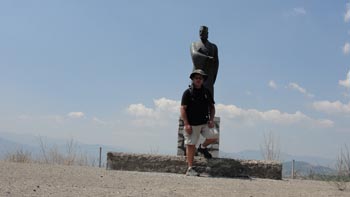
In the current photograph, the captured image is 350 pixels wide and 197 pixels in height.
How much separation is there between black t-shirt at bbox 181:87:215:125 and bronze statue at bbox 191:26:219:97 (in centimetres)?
150

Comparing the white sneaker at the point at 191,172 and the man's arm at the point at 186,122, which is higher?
the man's arm at the point at 186,122

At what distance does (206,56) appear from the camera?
8.88 meters

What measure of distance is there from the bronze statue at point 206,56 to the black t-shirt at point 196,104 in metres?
1.50

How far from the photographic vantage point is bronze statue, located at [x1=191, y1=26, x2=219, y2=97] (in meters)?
8.91

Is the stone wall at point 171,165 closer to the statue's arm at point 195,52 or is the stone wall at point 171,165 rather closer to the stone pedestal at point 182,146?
the stone pedestal at point 182,146

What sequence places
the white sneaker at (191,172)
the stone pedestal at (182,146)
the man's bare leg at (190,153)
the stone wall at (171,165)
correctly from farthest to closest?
the stone pedestal at (182,146)
the stone wall at (171,165)
the man's bare leg at (190,153)
the white sneaker at (191,172)

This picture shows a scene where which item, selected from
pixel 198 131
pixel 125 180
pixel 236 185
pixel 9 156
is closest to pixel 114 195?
pixel 125 180

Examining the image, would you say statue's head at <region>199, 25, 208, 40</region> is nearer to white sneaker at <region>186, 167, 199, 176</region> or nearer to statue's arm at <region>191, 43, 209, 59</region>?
statue's arm at <region>191, 43, 209, 59</region>

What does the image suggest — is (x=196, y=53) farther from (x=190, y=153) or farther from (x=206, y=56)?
(x=190, y=153)

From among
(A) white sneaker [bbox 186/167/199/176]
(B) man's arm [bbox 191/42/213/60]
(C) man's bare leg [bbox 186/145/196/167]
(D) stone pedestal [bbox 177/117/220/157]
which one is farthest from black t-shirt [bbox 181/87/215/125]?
(D) stone pedestal [bbox 177/117/220/157]

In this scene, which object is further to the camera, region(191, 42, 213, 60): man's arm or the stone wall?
region(191, 42, 213, 60): man's arm

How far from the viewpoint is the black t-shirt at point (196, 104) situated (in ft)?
24.4

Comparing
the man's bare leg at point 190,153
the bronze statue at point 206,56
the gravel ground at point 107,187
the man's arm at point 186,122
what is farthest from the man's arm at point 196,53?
the gravel ground at point 107,187

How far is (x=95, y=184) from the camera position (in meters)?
5.26
